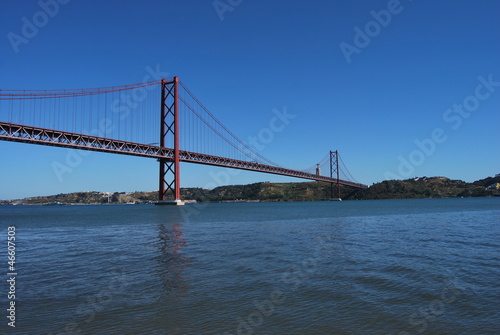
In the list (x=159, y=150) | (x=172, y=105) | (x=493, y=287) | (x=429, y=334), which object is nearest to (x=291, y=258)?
(x=493, y=287)

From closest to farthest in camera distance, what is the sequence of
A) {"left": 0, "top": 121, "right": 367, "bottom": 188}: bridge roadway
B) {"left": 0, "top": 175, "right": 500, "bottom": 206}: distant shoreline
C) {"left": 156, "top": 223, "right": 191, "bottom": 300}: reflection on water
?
{"left": 156, "top": 223, "right": 191, "bottom": 300}: reflection on water
{"left": 0, "top": 121, "right": 367, "bottom": 188}: bridge roadway
{"left": 0, "top": 175, "right": 500, "bottom": 206}: distant shoreline

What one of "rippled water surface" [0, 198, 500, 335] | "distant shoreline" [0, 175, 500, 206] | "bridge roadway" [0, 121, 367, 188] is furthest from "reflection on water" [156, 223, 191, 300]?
"distant shoreline" [0, 175, 500, 206]

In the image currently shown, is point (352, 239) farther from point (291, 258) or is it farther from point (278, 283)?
point (278, 283)

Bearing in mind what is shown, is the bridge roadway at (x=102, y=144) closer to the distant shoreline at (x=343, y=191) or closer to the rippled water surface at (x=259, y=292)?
the rippled water surface at (x=259, y=292)

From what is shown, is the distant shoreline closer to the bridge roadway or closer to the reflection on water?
the bridge roadway

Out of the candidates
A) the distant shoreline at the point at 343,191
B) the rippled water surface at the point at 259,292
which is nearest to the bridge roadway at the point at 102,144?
the rippled water surface at the point at 259,292

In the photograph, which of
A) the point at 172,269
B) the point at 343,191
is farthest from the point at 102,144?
the point at 343,191

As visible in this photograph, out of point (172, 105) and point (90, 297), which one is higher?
point (172, 105)

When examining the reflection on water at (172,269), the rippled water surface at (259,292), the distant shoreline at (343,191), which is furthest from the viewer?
the distant shoreline at (343,191)

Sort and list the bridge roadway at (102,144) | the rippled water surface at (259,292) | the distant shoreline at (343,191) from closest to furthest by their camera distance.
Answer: the rippled water surface at (259,292), the bridge roadway at (102,144), the distant shoreline at (343,191)

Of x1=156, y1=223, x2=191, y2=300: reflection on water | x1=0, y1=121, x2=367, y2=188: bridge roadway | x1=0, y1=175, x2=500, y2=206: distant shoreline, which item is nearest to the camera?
x1=156, y1=223, x2=191, y2=300: reflection on water

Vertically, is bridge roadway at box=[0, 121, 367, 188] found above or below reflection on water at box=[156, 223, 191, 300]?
above

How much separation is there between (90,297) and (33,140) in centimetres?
4309

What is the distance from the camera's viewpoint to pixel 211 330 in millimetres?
4945
